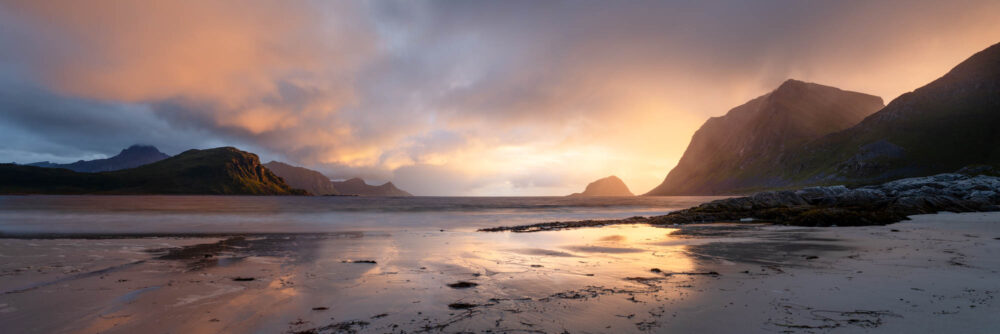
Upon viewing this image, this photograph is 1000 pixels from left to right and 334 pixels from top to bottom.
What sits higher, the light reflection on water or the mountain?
the mountain

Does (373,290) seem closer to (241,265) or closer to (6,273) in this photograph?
(241,265)

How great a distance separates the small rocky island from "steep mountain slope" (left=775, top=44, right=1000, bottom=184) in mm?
120607

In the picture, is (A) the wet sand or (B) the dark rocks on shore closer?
(A) the wet sand

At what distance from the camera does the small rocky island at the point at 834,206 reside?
24.7 m

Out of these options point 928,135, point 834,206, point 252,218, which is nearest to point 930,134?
point 928,135

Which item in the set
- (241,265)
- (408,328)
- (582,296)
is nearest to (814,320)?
(582,296)

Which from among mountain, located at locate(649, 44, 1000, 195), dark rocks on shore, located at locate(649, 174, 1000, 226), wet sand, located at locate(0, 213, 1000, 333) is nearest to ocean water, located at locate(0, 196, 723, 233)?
dark rocks on shore, located at locate(649, 174, 1000, 226)

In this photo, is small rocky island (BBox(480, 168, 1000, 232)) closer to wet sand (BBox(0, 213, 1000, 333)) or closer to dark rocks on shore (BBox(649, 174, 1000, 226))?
dark rocks on shore (BBox(649, 174, 1000, 226))

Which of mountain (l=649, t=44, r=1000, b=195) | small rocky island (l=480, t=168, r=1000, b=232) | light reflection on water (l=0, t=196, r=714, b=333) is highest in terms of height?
mountain (l=649, t=44, r=1000, b=195)

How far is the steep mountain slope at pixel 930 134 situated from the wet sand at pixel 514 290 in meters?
168

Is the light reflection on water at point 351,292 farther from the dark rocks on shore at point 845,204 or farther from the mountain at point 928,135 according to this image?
the mountain at point 928,135

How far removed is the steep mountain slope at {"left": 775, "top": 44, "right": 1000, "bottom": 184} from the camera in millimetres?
125688

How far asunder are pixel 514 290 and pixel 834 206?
40566 mm

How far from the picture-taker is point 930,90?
513 ft
